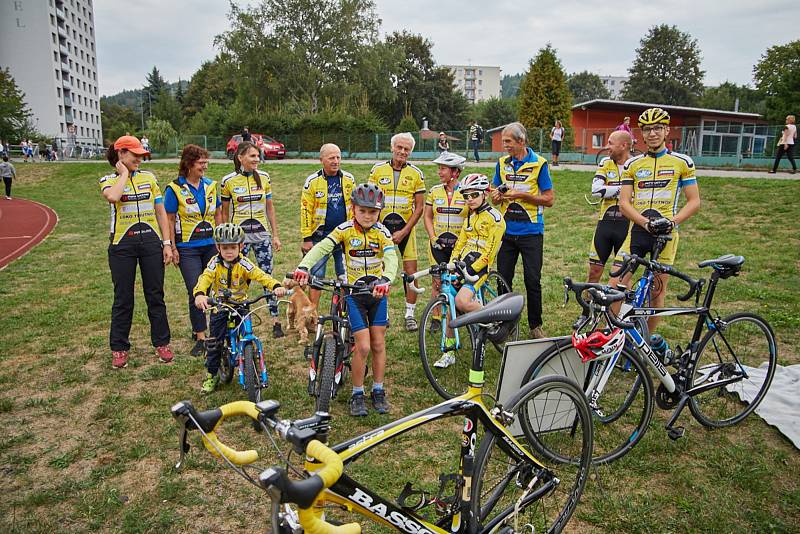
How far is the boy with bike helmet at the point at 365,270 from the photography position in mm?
4555

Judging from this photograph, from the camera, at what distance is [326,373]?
4371 mm

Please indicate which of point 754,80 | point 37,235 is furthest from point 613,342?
point 754,80

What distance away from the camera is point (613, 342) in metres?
3.61

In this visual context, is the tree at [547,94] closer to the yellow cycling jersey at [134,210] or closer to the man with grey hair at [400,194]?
the man with grey hair at [400,194]

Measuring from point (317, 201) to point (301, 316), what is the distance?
1.59m

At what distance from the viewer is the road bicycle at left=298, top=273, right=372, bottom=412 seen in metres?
4.37

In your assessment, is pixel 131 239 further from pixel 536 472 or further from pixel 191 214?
pixel 536 472

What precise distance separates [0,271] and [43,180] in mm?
20736

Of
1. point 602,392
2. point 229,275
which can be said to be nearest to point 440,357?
point 602,392

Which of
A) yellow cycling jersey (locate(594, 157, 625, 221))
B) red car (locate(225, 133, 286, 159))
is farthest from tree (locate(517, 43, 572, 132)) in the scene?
yellow cycling jersey (locate(594, 157, 625, 221))

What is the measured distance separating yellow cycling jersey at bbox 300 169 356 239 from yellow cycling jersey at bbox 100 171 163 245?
1.65m

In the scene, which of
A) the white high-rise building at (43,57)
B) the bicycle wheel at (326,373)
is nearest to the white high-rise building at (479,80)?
the white high-rise building at (43,57)

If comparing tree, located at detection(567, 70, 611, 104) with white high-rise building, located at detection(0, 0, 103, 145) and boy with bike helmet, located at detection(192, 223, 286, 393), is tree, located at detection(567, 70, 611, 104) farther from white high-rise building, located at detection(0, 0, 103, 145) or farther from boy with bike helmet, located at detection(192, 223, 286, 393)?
boy with bike helmet, located at detection(192, 223, 286, 393)

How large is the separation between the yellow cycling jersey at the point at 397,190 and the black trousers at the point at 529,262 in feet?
4.19
